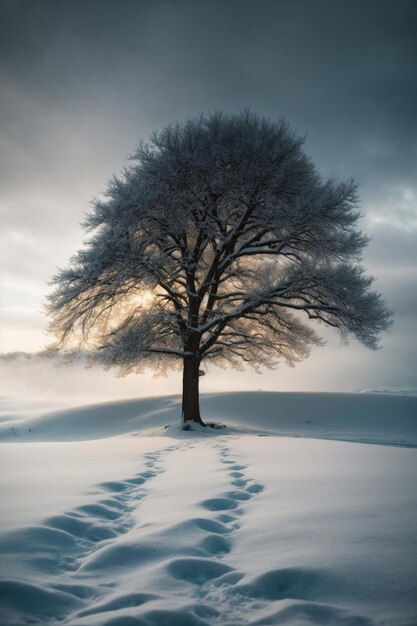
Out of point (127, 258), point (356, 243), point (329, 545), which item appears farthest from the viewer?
point (356, 243)

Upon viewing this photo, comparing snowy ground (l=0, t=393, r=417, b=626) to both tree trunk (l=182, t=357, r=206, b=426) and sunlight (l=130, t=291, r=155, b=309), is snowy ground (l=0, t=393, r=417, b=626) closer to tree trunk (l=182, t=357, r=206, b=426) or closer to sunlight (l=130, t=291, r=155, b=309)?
tree trunk (l=182, t=357, r=206, b=426)

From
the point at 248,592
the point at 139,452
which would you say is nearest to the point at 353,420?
the point at 139,452

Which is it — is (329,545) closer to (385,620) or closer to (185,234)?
(385,620)

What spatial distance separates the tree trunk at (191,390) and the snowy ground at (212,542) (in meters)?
6.85

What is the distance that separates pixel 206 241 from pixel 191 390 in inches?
188

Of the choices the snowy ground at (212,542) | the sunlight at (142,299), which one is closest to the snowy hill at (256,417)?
the sunlight at (142,299)

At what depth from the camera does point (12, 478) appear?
12.1 ft

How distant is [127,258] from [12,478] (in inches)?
277

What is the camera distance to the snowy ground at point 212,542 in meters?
1.45

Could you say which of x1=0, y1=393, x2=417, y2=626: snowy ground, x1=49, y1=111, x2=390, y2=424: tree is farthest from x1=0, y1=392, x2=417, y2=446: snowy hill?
x1=0, y1=393, x2=417, y2=626: snowy ground

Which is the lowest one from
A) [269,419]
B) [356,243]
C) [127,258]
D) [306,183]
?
[269,419]

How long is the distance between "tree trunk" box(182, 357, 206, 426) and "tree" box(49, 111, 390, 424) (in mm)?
33

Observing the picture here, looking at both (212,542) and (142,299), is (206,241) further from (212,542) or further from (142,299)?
(212,542)

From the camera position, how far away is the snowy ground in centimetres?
145
